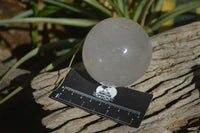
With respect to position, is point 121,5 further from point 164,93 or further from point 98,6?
point 164,93

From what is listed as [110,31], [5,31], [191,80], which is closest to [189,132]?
[191,80]

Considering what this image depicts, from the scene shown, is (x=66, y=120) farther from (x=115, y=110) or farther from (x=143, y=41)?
(x=143, y=41)

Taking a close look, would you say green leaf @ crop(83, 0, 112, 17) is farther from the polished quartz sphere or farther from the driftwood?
the polished quartz sphere

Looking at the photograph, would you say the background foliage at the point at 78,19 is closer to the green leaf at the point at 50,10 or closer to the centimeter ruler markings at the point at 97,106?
the green leaf at the point at 50,10

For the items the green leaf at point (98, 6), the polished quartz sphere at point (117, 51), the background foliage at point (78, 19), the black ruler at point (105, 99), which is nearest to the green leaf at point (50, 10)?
the background foliage at point (78, 19)

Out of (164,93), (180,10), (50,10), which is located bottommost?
(164,93)

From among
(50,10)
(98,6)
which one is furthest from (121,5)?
(50,10)

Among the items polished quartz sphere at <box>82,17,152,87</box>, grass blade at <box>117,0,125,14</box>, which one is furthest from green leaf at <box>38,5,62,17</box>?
polished quartz sphere at <box>82,17,152,87</box>
